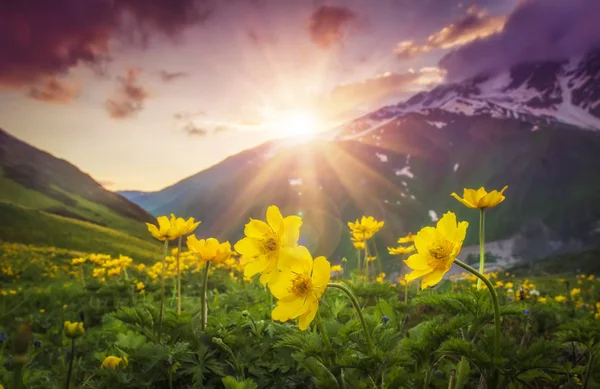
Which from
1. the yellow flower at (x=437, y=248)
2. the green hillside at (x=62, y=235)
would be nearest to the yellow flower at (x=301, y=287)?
the yellow flower at (x=437, y=248)

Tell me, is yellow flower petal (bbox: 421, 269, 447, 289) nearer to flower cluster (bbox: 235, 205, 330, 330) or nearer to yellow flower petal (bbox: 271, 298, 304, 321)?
flower cluster (bbox: 235, 205, 330, 330)

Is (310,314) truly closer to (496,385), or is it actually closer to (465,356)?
(465,356)

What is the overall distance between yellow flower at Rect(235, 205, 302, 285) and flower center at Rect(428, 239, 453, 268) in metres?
0.70

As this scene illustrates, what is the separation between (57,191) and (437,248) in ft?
270

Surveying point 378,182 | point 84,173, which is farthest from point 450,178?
point 84,173

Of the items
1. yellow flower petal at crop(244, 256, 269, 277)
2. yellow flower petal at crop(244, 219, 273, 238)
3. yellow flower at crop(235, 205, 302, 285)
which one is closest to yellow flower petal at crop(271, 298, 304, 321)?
yellow flower at crop(235, 205, 302, 285)

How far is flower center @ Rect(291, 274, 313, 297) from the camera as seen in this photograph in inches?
70.6

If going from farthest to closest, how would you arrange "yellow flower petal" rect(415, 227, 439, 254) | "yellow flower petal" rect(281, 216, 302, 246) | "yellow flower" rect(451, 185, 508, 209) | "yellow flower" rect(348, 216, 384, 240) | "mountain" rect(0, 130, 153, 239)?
"mountain" rect(0, 130, 153, 239), "yellow flower" rect(348, 216, 384, 240), "yellow flower" rect(451, 185, 508, 209), "yellow flower petal" rect(281, 216, 302, 246), "yellow flower petal" rect(415, 227, 439, 254)

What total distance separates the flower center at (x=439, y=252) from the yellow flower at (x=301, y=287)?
1.67 feet

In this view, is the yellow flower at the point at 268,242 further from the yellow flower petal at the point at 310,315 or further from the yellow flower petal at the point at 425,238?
the yellow flower petal at the point at 425,238

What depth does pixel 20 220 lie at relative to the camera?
34188mm

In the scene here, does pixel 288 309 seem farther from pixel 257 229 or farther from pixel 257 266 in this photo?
pixel 257 229

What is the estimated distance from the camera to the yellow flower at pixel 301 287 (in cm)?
176

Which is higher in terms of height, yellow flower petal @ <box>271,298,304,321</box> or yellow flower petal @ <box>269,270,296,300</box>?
yellow flower petal @ <box>269,270,296,300</box>
